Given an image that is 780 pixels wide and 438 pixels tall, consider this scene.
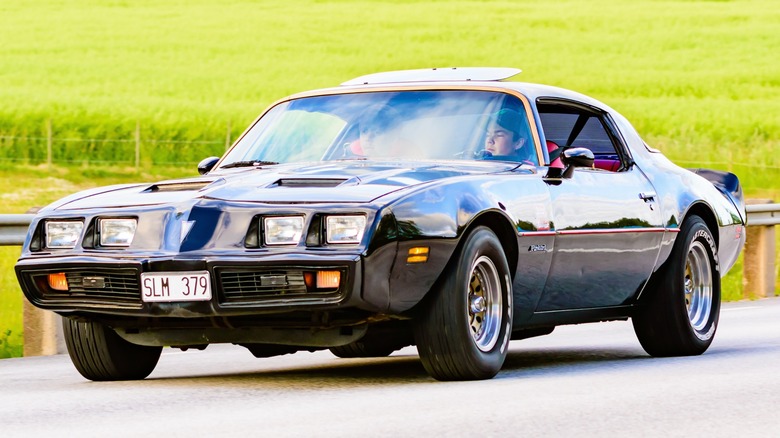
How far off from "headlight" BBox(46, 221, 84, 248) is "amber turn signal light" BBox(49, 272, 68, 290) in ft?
0.46

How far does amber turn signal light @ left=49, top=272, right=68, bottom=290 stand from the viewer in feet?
24.3

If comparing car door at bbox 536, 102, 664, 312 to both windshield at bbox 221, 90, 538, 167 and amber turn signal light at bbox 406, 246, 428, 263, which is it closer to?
windshield at bbox 221, 90, 538, 167

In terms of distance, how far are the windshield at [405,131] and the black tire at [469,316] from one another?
961mm

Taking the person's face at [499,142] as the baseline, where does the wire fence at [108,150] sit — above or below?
below

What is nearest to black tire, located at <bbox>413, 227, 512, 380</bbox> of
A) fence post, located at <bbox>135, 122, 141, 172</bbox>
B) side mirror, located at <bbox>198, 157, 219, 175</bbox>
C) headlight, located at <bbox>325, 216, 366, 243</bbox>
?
headlight, located at <bbox>325, 216, 366, 243</bbox>

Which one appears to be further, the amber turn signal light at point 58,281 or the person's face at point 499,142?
the person's face at point 499,142

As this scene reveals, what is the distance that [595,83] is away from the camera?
44406 mm

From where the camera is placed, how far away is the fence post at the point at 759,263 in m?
15.9

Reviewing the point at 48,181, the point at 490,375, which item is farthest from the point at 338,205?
the point at 48,181

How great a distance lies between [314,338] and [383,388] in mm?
423

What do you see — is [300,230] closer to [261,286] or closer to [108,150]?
[261,286]

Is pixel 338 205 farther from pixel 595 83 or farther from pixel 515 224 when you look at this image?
pixel 595 83

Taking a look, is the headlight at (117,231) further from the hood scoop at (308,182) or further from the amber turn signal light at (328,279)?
the amber turn signal light at (328,279)

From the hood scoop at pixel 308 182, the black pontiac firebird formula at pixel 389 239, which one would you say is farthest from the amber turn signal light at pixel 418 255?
the hood scoop at pixel 308 182
